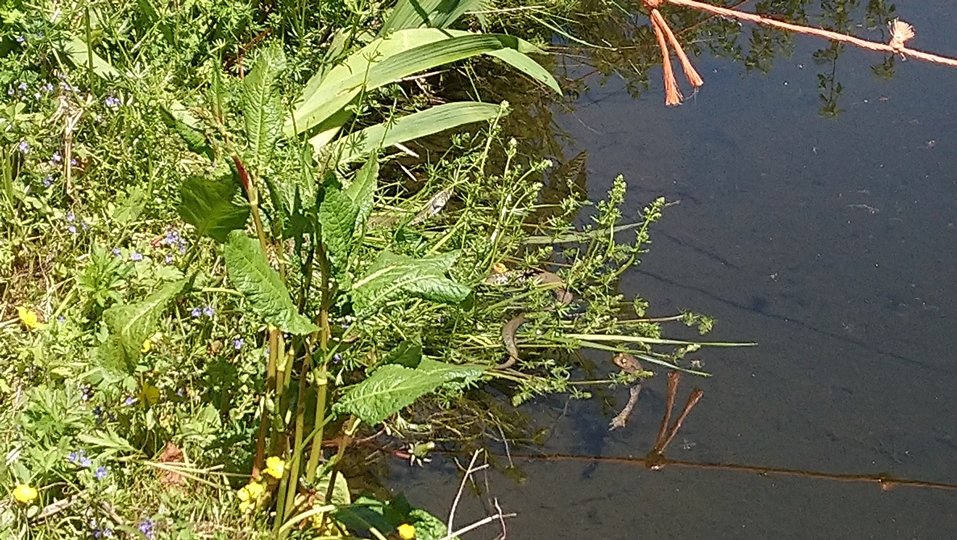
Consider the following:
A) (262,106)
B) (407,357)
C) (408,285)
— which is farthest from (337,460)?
(262,106)

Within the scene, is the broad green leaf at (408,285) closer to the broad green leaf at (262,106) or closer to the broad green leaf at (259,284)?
the broad green leaf at (259,284)

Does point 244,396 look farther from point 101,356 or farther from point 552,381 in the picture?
point 552,381

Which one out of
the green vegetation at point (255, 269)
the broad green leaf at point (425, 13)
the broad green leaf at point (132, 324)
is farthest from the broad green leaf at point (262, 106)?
the broad green leaf at point (425, 13)

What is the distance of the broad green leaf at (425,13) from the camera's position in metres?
2.06

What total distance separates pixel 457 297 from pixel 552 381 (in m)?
0.57

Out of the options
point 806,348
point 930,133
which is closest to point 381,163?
point 806,348

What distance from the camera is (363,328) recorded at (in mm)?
1458

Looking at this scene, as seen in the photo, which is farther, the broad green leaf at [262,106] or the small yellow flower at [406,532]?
the small yellow flower at [406,532]

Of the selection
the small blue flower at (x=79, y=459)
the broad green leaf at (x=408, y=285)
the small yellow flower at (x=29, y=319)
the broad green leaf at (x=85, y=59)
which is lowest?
the small blue flower at (x=79, y=459)

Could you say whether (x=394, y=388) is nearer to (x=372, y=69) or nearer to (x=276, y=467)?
(x=276, y=467)

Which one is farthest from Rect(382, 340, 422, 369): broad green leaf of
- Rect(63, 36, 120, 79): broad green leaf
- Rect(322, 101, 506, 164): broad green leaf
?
Rect(63, 36, 120, 79): broad green leaf

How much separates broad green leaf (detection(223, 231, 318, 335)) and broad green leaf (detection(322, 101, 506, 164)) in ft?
2.65

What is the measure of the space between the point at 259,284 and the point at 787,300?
3.49ft

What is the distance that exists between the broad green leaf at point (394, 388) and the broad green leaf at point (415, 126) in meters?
0.79
